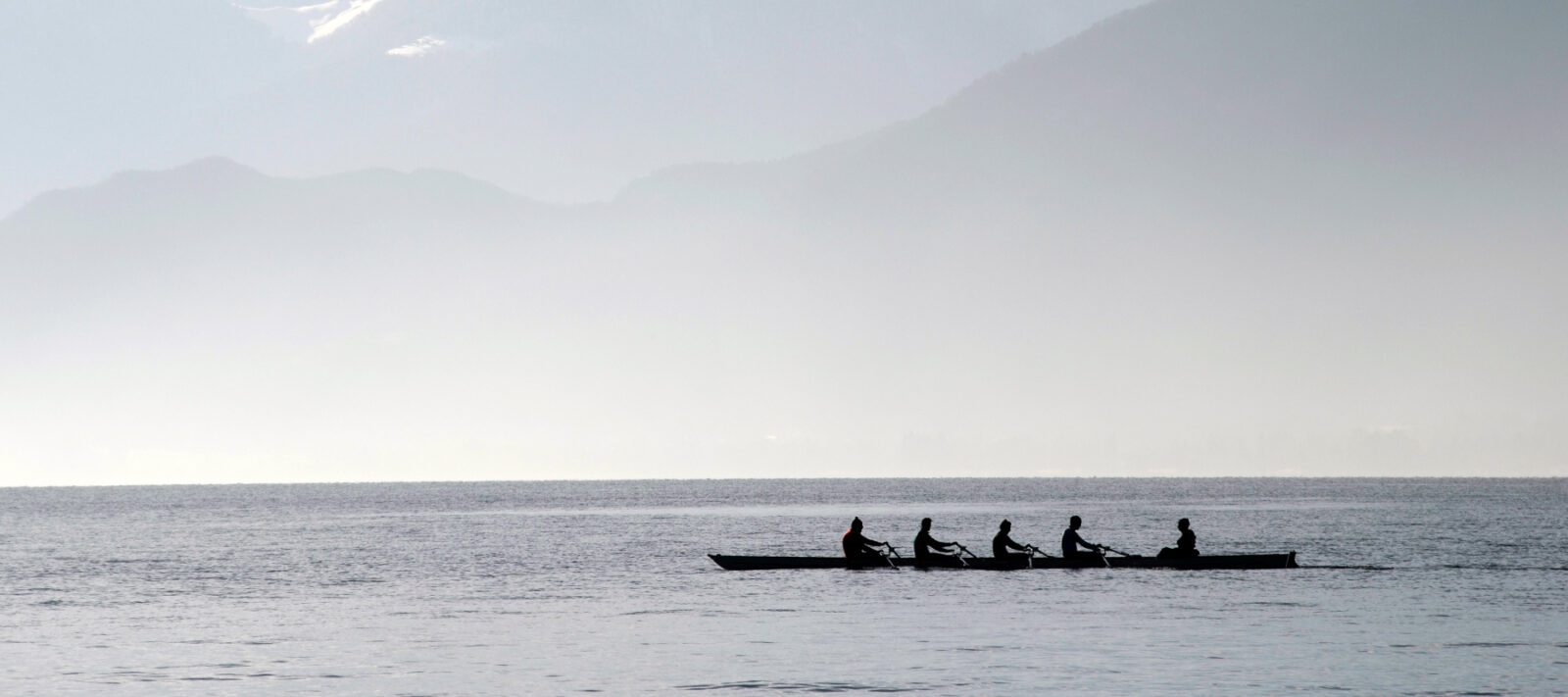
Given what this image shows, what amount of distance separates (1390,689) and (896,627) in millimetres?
13204

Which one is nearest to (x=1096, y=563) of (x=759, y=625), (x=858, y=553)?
(x=858, y=553)

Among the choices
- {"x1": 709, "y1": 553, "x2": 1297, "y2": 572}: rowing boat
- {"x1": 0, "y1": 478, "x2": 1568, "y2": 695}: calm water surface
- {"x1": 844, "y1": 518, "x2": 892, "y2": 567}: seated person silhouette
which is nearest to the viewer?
{"x1": 0, "y1": 478, "x2": 1568, "y2": 695}: calm water surface

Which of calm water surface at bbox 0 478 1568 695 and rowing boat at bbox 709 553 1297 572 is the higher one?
rowing boat at bbox 709 553 1297 572

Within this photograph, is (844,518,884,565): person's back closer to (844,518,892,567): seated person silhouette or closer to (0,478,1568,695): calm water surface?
(844,518,892,567): seated person silhouette

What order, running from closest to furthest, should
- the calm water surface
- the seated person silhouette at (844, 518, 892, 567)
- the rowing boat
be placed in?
the calm water surface → the rowing boat → the seated person silhouette at (844, 518, 892, 567)

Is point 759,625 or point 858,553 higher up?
point 858,553

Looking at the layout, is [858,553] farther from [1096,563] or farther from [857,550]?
[1096,563]

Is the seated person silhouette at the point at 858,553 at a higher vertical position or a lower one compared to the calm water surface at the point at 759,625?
higher

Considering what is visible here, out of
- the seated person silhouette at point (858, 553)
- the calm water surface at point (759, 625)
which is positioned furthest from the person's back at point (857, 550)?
the calm water surface at point (759, 625)

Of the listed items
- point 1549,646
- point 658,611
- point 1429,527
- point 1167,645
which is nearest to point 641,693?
point 1167,645

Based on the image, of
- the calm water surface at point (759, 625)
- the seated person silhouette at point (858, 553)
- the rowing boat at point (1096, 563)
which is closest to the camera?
the calm water surface at point (759, 625)

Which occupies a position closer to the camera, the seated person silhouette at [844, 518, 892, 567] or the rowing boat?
the rowing boat

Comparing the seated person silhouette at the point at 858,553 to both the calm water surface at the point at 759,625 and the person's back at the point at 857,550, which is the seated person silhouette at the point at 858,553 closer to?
the person's back at the point at 857,550

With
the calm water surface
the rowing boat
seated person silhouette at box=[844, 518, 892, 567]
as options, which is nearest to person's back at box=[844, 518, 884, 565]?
seated person silhouette at box=[844, 518, 892, 567]
